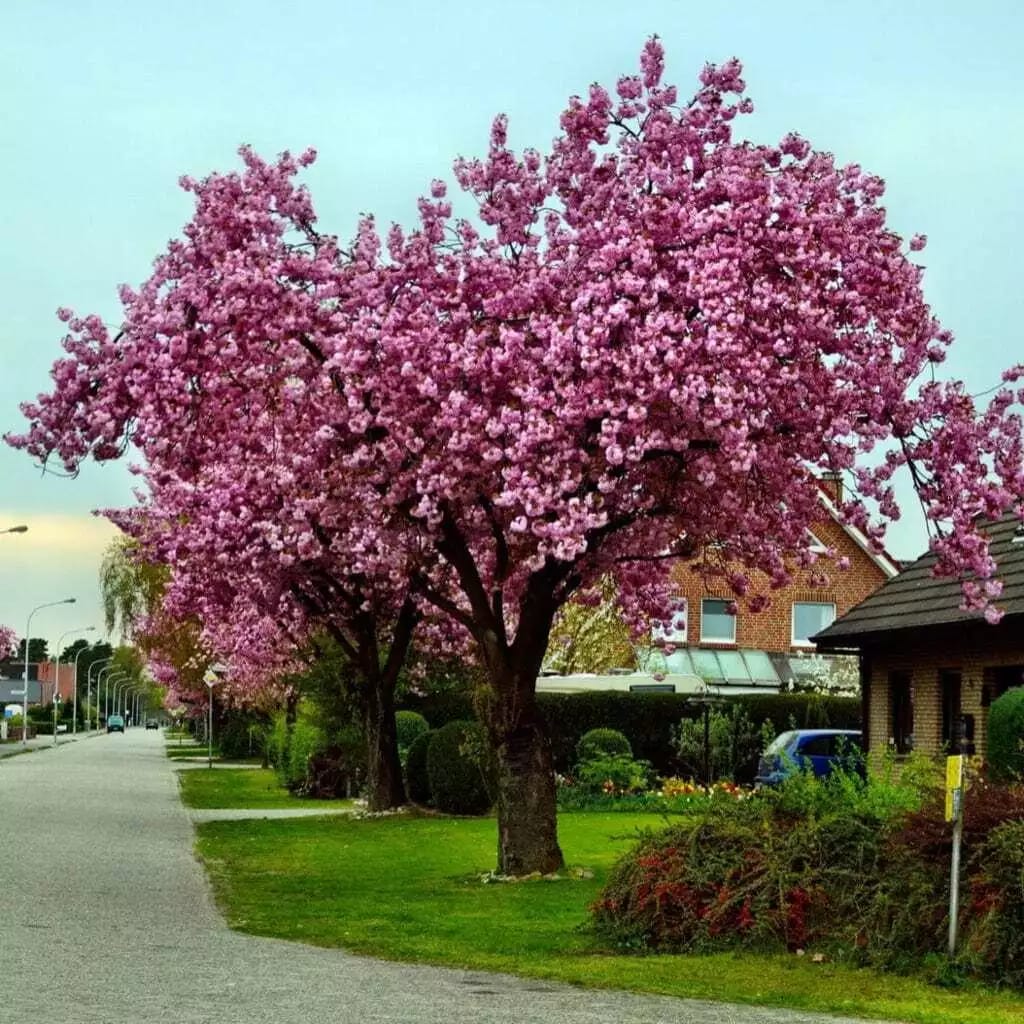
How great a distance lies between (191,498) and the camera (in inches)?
1097

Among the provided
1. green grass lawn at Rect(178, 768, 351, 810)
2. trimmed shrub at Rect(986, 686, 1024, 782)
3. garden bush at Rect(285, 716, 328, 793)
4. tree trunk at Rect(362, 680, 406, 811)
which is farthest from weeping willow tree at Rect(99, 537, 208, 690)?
trimmed shrub at Rect(986, 686, 1024, 782)

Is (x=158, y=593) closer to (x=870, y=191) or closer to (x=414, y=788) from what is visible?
(x=414, y=788)

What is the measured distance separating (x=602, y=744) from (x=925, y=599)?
925 centimetres

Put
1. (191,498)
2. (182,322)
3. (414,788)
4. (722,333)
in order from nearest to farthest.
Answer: (722,333) < (182,322) < (191,498) < (414,788)

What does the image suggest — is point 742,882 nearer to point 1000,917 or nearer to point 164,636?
point 1000,917

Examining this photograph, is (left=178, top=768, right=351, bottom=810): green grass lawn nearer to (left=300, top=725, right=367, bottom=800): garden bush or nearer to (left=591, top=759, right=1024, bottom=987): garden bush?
(left=300, top=725, right=367, bottom=800): garden bush

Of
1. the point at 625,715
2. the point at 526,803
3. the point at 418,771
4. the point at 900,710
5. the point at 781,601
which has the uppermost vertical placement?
the point at 781,601

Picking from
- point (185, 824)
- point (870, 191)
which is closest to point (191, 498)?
point (185, 824)

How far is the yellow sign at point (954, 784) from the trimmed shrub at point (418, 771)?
24.3 m

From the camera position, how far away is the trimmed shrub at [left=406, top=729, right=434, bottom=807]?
37.7 m

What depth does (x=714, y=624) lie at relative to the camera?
6438 cm

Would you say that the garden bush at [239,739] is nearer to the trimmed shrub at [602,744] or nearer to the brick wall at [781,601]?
the brick wall at [781,601]

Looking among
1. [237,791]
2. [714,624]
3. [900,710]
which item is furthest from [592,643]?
[900,710]

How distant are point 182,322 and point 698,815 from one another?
7.12m
